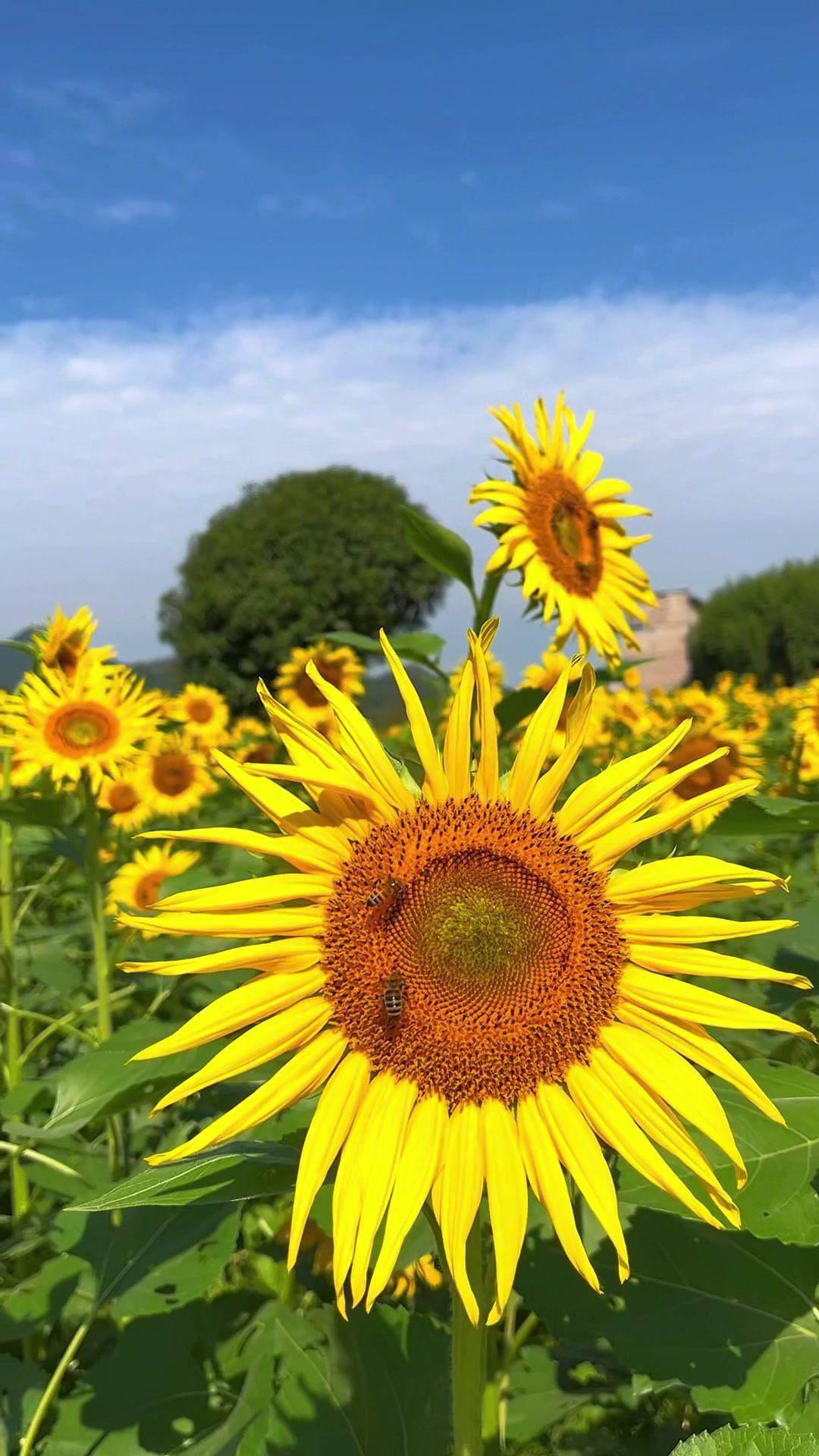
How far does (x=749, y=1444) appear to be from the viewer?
1.05m

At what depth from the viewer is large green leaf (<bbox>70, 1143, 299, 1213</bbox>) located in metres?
1.25

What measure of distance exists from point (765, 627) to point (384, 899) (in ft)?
92.5

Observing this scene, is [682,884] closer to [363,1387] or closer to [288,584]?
Answer: [363,1387]

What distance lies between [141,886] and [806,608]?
2499cm

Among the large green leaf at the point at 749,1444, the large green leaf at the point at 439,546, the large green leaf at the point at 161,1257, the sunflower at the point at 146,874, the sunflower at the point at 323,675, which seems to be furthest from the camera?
the sunflower at the point at 323,675

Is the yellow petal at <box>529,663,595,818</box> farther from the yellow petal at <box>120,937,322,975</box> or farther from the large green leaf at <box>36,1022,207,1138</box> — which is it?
the large green leaf at <box>36,1022,207,1138</box>

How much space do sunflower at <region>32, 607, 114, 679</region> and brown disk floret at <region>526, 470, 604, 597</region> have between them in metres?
1.88

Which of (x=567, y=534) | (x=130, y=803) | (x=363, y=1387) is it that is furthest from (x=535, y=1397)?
(x=130, y=803)

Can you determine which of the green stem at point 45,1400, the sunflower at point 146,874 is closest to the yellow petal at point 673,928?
the green stem at point 45,1400

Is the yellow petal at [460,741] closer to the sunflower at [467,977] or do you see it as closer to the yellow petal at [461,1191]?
the sunflower at [467,977]

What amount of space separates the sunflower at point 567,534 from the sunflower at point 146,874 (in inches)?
108

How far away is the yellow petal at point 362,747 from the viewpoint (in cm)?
155

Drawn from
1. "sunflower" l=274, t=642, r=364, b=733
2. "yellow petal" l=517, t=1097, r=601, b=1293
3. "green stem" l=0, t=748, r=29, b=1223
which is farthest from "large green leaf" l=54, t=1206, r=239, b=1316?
"sunflower" l=274, t=642, r=364, b=733

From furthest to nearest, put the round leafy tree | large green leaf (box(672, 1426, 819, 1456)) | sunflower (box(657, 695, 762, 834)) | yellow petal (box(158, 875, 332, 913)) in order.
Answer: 1. the round leafy tree
2. sunflower (box(657, 695, 762, 834))
3. yellow petal (box(158, 875, 332, 913))
4. large green leaf (box(672, 1426, 819, 1456))
